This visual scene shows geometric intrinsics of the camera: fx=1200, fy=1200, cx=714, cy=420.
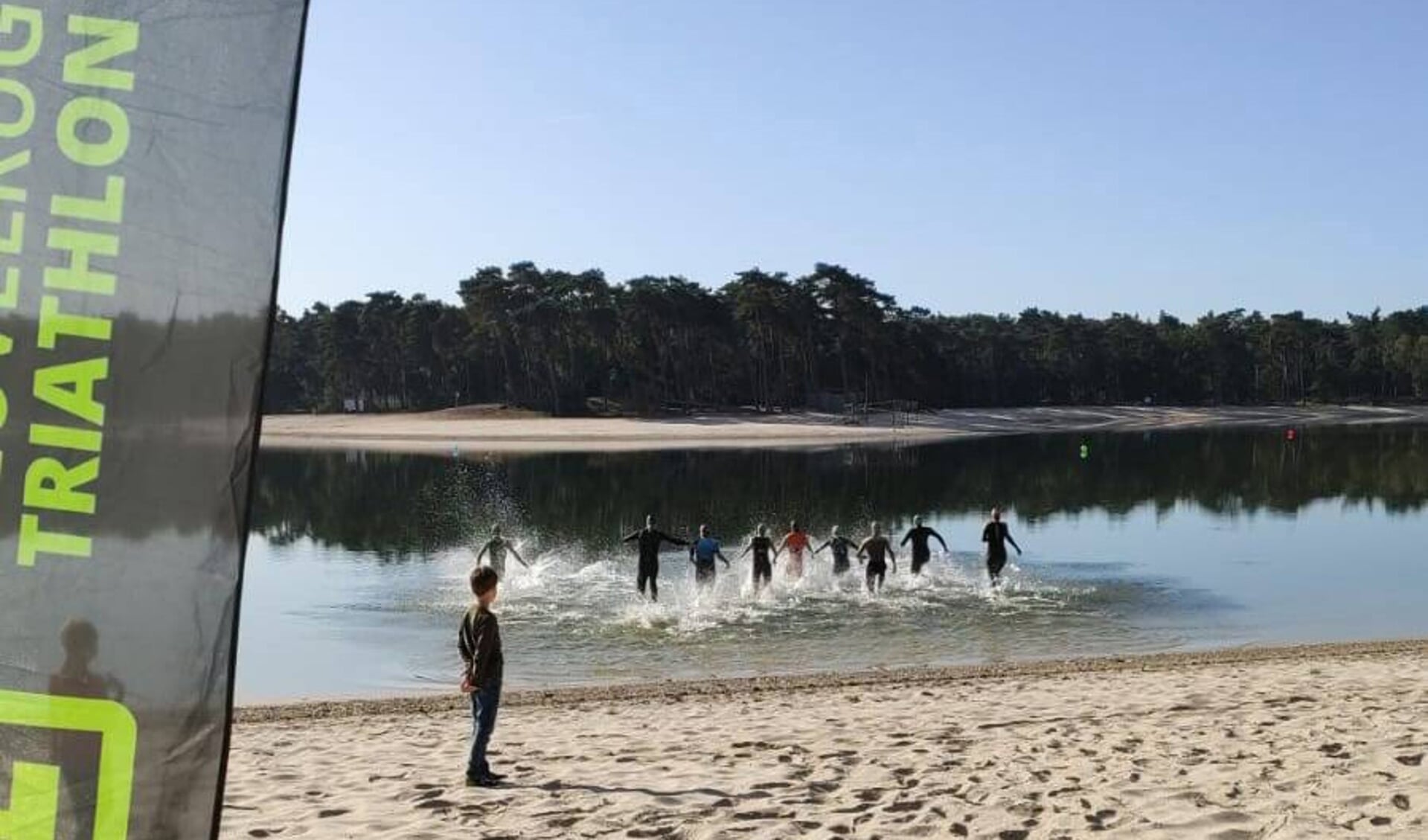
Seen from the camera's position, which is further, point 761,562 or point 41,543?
point 761,562

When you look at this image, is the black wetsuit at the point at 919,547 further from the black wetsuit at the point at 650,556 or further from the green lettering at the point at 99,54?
the green lettering at the point at 99,54

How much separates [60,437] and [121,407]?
17 cm

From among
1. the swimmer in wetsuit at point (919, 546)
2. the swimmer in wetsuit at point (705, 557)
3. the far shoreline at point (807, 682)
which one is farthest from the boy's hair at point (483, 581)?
the swimmer in wetsuit at point (919, 546)

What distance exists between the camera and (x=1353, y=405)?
478 ft

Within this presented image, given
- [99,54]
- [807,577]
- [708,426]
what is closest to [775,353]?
[708,426]

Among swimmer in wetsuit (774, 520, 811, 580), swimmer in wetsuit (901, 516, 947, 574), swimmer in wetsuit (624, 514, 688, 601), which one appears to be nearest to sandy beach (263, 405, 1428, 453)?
swimmer in wetsuit (901, 516, 947, 574)

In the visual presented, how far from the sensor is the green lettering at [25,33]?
11.1 feet

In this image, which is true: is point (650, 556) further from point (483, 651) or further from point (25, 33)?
point (25, 33)

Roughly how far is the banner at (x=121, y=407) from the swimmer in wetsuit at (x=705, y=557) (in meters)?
18.4

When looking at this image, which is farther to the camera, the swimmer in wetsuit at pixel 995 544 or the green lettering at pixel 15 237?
the swimmer in wetsuit at pixel 995 544

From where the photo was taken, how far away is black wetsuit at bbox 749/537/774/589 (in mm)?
22688

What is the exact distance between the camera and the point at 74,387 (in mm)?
3338

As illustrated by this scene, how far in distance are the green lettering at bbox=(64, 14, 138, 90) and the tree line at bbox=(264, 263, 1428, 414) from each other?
96262 mm

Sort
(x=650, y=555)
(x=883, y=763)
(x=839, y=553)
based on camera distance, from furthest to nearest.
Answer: (x=839, y=553) < (x=650, y=555) < (x=883, y=763)
